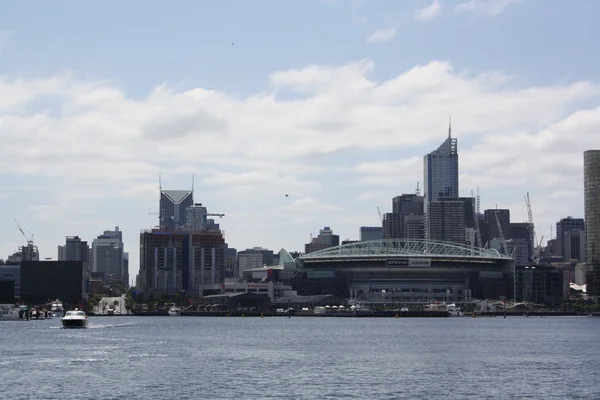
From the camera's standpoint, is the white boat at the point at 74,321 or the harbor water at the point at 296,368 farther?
the white boat at the point at 74,321

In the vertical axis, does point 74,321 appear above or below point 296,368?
above

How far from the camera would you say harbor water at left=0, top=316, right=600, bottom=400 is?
3243 inches

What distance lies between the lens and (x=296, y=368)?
331ft

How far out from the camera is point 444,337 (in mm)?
161375

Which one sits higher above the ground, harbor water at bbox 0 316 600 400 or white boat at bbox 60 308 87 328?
white boat at bbox 60 308 87 328

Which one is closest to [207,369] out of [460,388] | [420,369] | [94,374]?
[94,374]

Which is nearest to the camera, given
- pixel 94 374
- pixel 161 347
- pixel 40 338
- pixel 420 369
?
pixel 94 374

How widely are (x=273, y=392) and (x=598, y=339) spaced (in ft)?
305

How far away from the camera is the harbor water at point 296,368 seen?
82375 mm

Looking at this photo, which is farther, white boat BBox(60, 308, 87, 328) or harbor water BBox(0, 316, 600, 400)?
white boat BBox(60, 308, 87, 328)

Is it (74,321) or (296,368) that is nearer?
(296,368)

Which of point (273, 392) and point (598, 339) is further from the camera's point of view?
point (598, 339)

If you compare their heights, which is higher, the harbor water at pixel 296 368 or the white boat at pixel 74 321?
the white boat at pixel 74 321

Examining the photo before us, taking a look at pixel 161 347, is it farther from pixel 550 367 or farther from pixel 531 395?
pixel 531 395
